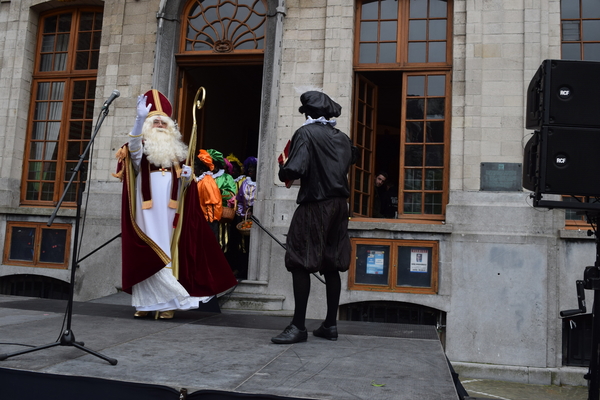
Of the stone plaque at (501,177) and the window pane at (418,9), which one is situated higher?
the window pane at (418,9)

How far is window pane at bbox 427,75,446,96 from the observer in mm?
8406

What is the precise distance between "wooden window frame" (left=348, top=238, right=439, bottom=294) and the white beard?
303 centimetres

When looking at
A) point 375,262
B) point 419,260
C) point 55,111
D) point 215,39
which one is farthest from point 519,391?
point 55,111

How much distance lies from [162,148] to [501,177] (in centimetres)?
453

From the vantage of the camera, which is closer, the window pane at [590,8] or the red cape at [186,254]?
the red cape at [186,254]

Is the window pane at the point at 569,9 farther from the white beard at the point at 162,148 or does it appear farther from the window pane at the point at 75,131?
the window pane at the point at 75,131

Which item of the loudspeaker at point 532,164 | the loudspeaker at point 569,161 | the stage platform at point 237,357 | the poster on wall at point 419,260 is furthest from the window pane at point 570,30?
the stage platform at point 237,357

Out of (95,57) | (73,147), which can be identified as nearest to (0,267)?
(73,147)

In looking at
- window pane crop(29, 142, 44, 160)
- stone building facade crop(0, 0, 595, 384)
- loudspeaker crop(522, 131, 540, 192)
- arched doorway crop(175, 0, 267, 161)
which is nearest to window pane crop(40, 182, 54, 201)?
stone building facade crop(0, 0, 595, 384)

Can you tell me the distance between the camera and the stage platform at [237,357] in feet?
11.5

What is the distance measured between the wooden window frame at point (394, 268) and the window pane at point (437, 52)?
8.93 ft

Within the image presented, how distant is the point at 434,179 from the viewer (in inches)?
328

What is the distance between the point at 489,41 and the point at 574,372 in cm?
456

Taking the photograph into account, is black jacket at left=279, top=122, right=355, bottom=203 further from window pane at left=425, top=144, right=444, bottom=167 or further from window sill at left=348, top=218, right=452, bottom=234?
window pane at left=425, top=144, right=444, bottom=167
